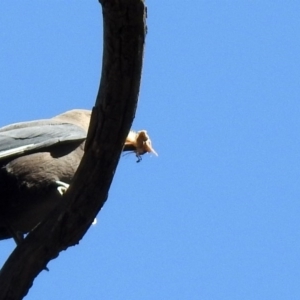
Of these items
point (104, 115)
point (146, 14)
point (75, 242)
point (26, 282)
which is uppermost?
point (146, 14)

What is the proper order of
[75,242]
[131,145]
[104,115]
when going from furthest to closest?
[131,145]
[75,242]
[104,115]

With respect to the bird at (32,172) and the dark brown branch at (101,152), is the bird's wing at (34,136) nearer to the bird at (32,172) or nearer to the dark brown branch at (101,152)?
the bird at (32,172)

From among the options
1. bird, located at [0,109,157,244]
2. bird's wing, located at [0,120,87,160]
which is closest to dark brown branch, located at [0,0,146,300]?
bird, located at [0,109,157,244]

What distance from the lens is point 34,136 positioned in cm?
639

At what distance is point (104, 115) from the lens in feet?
15.6

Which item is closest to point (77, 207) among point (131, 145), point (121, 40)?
point (121, 40)

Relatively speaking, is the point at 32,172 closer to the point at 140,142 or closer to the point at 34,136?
the point at 34,136

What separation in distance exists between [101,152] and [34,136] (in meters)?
1.64

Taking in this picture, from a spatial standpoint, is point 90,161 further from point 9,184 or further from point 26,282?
point 9,184

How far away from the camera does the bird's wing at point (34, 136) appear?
6.23 meters

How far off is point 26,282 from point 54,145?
1.59 metres

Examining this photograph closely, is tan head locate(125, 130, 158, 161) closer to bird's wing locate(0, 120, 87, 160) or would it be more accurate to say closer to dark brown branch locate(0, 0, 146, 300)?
bird's wing locate(0, 120, 87, 160)

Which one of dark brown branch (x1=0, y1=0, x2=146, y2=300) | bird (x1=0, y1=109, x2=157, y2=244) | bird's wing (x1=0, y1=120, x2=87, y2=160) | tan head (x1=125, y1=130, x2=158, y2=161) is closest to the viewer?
dark brown branch (x1=0, y1=0, x2=146, y2=300)

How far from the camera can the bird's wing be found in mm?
6234
